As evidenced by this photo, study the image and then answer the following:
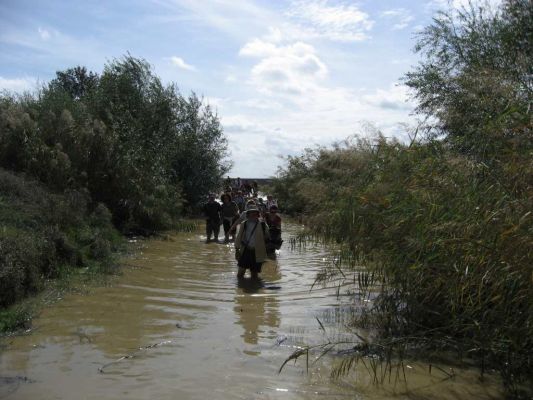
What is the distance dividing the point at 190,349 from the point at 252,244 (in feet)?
16.9

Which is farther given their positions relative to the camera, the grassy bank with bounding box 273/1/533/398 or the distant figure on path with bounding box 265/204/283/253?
the distant figure on path with bounding box 265/204/283/253

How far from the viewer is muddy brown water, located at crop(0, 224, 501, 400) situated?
18.5 feet

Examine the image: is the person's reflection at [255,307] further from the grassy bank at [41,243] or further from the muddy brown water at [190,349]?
the grassy bank at [41,243]

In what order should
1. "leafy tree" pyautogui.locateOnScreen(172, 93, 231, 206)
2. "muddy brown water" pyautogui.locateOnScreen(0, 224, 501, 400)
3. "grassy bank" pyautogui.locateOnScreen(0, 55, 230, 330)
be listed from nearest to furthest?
"muddy brown water" pyautogui.locateOnScreen(0, 224, 501, 400) → "grassy bank" pyautogui.locateOnScreen(0, 55, 230, 330) → "leafy tree" pyautogui.locateOnScreen(172, 93, 231, 206)

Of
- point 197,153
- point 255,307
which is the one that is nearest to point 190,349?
point 255,307

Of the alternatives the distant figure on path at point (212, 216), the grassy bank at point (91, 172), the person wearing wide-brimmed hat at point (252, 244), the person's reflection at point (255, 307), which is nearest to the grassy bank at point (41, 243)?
the grassy bank at point (91, 172)

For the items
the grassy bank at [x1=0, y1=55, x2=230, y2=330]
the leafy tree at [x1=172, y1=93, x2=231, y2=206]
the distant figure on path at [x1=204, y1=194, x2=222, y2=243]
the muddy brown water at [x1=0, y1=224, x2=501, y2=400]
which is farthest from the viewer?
the leafy tree at [x1=172, y1=93, x2=231, y2=206]

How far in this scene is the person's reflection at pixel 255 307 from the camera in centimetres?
795

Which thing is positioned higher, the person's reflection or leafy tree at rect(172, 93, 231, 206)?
leafy tree at rect(172, 93, 231, 206)

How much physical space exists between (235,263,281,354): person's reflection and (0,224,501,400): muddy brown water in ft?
0.06

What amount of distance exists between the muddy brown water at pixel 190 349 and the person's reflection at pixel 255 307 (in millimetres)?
18

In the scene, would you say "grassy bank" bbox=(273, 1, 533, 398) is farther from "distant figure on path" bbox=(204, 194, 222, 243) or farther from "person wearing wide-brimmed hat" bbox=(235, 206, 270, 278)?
"distant figure on path" bbox=(204, 194, 222, 243)

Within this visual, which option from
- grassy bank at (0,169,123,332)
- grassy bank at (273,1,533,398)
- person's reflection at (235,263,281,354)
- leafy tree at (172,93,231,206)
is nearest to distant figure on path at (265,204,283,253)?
person's reflection at (235,263,281,354)

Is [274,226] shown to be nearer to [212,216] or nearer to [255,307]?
[212,216]
